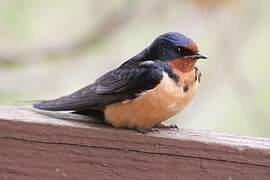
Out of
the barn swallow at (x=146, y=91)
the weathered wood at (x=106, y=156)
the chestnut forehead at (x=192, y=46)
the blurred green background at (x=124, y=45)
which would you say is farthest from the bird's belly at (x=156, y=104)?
the blurred green background at (x=124, y=45)

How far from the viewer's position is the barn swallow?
1969 millimetres

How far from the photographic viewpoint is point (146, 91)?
198cm

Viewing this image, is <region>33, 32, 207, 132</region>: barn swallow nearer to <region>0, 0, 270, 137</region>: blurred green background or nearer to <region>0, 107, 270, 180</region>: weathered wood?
<region>0, 107, 270, 180</region>: weathered wood

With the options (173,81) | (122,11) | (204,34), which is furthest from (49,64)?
(173,81)

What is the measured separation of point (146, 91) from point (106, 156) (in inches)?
Result: 13.2

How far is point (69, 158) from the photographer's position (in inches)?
66.4

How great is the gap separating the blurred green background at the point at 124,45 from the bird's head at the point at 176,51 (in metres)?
1.41

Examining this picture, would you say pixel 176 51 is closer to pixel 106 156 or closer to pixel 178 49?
pixel 178 49

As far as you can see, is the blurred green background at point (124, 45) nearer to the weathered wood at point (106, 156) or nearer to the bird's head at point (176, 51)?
the bird's head at point (176, 51)

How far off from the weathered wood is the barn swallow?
22 cm

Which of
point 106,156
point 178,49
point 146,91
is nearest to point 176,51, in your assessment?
point 178,49

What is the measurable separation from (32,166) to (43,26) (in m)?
2.46

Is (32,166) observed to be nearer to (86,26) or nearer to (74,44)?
(74,44)

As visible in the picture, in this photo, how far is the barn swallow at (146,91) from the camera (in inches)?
77.5
